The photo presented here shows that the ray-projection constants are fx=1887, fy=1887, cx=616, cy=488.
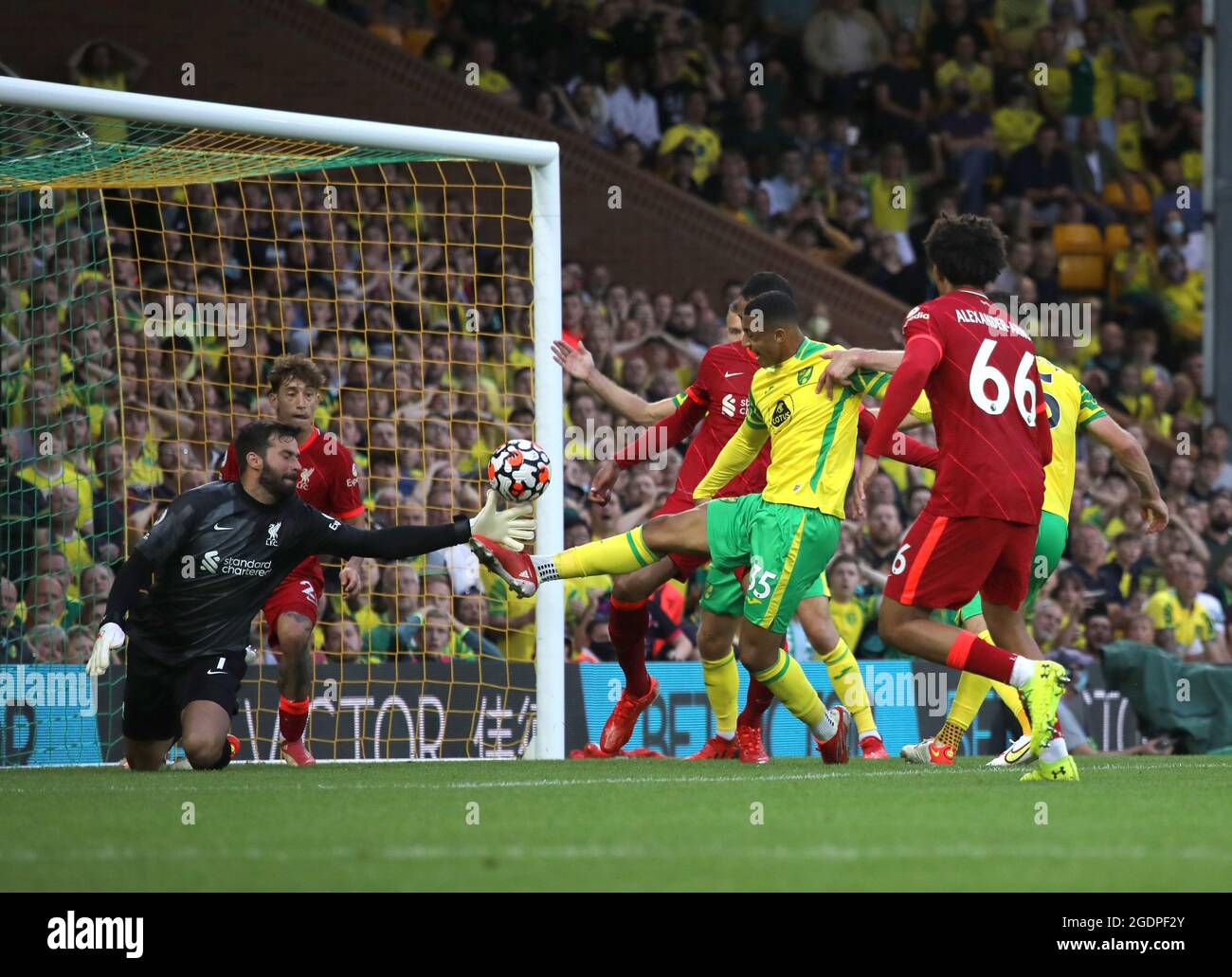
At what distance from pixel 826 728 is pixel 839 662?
0.88m

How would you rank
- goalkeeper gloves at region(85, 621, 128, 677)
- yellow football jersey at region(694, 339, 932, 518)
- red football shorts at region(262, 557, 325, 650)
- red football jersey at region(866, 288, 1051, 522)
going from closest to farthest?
red football jersey at region(866, 288, 1051, 522) < goalkeeper gloves at region(85, 621, 128, 677) < yellow football jersey at region(694, 339, 932, 518) < red football shorts at region(262, 557, 325, 650)

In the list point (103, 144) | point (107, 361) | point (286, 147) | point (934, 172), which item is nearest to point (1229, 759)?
point (286, 147)

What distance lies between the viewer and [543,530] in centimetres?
959

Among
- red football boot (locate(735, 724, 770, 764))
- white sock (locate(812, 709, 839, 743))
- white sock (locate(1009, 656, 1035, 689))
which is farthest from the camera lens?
red football boot (locate(735, 724, 770, 764))

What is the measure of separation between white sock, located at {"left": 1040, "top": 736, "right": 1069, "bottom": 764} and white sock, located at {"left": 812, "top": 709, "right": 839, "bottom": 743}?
1369mm

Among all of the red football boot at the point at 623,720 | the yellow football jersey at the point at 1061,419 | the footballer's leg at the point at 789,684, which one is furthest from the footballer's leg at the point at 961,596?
the red football boot at the point at 623,720

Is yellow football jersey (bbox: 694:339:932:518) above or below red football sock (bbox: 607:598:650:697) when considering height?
above

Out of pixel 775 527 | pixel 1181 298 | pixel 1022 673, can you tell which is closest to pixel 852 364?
pixel 775 527

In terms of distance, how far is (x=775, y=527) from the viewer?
787cm

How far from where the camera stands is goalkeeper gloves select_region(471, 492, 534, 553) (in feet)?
25.9

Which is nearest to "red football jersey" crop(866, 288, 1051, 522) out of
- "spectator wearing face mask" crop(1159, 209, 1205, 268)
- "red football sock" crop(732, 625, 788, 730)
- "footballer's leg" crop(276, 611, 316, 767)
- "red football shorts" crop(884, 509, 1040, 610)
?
"red football shorts" crop(884, 509, 1040, 610)

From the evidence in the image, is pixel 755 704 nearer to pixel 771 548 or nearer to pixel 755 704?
pixel 755 704

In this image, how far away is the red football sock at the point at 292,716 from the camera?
8977mm

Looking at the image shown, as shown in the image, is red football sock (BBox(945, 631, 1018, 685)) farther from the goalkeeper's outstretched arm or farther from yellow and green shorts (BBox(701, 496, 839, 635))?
the goalkeeper's outstretched arm
